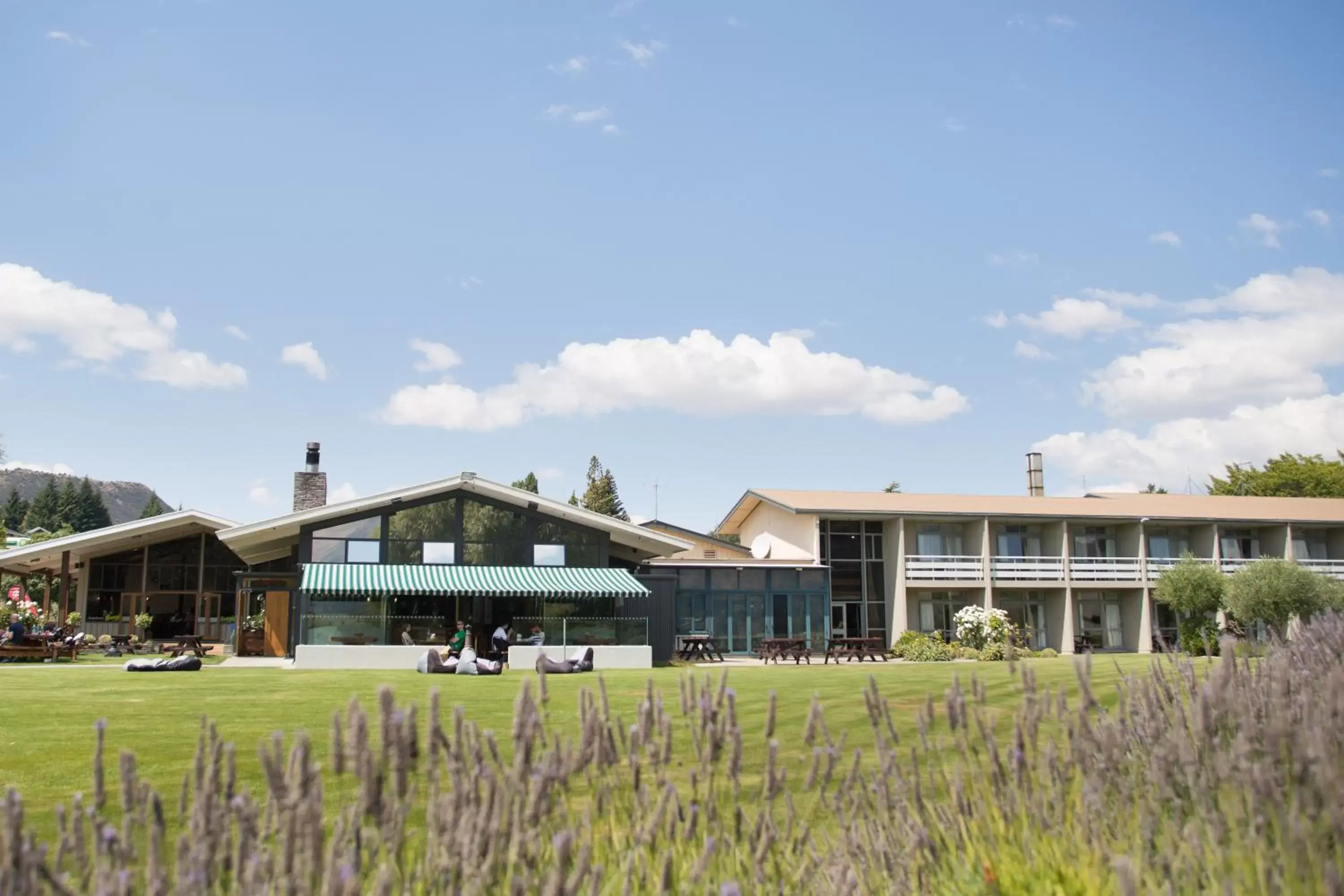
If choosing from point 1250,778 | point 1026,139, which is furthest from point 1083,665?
point 1026,139

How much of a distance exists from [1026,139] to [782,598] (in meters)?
21.2

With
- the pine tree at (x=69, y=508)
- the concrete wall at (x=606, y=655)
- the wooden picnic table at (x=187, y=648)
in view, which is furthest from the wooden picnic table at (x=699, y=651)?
the pine tree at (x=69, y=508)

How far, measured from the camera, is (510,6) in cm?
1683

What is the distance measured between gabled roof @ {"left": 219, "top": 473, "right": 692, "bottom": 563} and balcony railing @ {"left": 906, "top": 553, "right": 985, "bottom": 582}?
428 inches

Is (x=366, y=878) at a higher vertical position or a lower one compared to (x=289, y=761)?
lower

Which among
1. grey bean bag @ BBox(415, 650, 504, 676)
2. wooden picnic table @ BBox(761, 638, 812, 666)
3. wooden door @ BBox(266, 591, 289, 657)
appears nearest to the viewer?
grey bean bag @ BBox(415, 650, 504, 676)

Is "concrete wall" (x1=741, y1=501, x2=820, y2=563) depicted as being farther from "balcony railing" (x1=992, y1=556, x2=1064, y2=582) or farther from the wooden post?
the wooden post

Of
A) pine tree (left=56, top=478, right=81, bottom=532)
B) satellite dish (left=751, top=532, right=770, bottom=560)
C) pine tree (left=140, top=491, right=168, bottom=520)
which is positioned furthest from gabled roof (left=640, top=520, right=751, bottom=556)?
pine tree (left=56, top=478, right=81, bottom=532)

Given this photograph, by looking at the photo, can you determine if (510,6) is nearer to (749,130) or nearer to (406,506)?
(749,130)

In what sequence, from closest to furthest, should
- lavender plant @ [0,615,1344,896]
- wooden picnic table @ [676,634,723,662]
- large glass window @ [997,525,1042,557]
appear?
lavender plant @ [0,615,1344,896], wooden picnic table @ [676,634,723,662], large glass window @ [997,525,1042,557]

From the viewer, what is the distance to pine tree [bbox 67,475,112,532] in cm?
12119

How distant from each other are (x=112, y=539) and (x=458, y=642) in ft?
50.0

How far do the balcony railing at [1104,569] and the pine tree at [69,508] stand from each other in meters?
110

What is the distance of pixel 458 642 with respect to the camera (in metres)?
26.2
